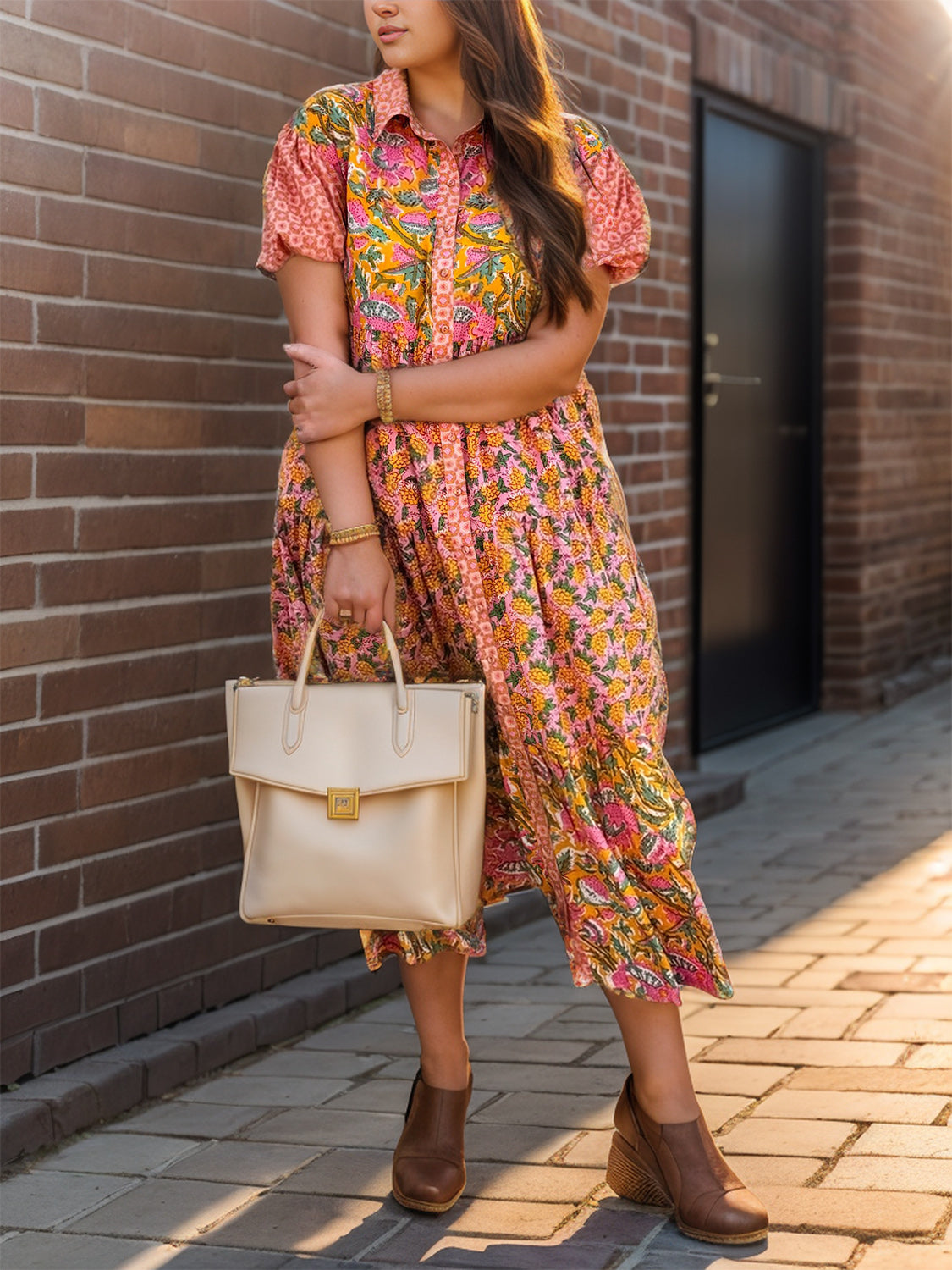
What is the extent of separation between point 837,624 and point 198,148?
5029 mm

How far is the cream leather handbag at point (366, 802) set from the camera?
260 centimetres

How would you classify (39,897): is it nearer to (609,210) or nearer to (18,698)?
(18,698)

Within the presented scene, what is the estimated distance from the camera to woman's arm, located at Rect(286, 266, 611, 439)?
2.70m

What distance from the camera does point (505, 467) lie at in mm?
2775

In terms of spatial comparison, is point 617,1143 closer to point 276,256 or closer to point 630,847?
point 630,847

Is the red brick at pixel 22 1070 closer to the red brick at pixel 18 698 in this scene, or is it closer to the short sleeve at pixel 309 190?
the red brick at pixel 18 698

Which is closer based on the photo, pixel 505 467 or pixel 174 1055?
pixel 505 467

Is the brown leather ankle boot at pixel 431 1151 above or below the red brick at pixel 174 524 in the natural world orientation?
below

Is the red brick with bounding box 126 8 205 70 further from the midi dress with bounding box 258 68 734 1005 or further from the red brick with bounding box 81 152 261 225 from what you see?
the midi dress with bounding box 258 68 734 1005

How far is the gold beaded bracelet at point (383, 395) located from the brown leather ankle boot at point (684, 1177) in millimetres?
1069

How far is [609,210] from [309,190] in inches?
17.6

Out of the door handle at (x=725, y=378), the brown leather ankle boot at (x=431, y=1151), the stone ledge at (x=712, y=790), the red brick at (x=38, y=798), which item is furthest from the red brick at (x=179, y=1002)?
the door handle at (x=725, y=378)

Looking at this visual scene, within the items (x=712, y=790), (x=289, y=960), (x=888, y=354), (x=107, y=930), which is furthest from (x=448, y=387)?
(x=888, y=354)

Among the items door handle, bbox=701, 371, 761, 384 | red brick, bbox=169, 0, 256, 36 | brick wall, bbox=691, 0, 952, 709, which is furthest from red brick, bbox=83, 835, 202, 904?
brick wall, bbox=691, 0, 952, 709
